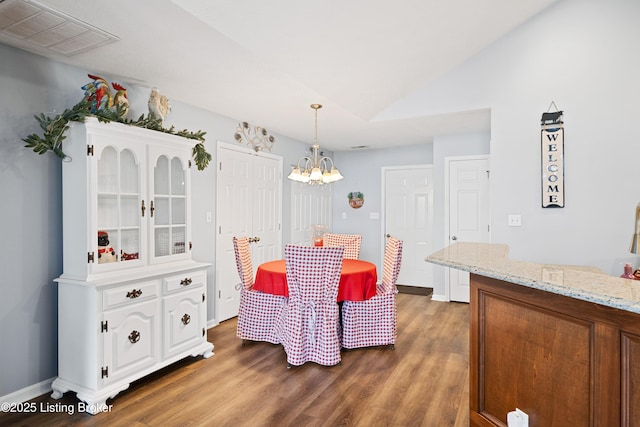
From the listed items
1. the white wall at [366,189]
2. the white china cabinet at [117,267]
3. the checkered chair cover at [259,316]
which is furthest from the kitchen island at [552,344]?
the white wall at [366,189]

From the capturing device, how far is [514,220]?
Answer: 346 cm

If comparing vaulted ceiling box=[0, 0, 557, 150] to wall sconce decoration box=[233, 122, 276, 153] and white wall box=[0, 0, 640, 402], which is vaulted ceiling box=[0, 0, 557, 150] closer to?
white wall box=[0, 0, 640, 402]

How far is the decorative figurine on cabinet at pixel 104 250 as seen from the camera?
250cm

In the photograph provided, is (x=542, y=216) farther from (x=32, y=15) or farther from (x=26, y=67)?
(x=26, y=67)

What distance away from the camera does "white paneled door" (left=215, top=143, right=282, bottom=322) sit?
162 inches

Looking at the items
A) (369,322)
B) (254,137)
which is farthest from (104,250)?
(254,137)

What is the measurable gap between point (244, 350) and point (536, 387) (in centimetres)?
244

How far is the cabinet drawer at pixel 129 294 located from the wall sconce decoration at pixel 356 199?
411 centimetres

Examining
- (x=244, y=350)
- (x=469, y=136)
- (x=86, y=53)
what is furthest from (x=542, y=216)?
(x=86, y=53)

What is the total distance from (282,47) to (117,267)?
1.91 m

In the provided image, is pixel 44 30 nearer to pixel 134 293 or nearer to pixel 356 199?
pixel 134 293

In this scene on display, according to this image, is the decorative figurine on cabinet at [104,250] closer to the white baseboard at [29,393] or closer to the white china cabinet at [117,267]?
the white china cabinet at [117,267]

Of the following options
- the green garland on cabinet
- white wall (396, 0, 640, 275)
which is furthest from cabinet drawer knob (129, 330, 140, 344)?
white wall (396, 0, 640, 275)

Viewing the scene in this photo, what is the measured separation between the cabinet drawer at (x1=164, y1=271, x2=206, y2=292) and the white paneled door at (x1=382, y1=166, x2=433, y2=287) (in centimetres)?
370
